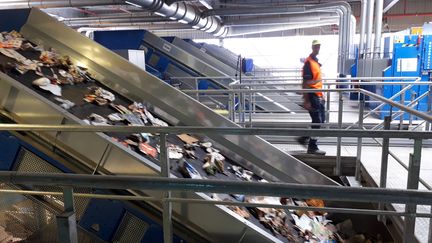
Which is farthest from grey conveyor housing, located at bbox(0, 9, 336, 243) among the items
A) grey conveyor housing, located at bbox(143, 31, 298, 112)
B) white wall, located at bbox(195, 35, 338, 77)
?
white wall, located at bbox(195, 35, 338, 77)

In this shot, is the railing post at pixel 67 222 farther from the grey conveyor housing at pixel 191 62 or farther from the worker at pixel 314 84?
the grey conveyor housing at pixel 191 62

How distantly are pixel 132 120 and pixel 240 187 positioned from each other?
8.00ft

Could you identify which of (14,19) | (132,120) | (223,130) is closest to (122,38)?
(14,19)

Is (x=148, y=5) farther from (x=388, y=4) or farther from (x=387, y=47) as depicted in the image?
(x=388, y=4)

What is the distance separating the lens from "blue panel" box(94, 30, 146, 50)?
28.7 ft

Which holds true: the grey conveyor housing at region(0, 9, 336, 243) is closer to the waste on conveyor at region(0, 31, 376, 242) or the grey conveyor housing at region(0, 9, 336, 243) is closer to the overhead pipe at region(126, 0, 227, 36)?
the waste on conveyor at region(0, 31, 376, 242)

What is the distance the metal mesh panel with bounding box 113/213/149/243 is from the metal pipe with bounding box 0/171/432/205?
4.86 ft

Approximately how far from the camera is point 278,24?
1439cm

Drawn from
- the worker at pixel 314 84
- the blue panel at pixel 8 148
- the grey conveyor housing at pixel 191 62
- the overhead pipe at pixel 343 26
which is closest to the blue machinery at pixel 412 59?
the overhead pipe at pixel 343 26

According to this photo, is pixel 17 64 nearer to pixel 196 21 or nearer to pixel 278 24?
pixel 196 21

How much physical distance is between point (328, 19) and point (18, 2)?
10757 millimetres

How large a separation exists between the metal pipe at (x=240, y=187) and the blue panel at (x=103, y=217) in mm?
1457

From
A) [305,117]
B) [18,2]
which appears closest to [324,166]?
[305,117]

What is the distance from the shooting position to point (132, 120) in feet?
11.0
